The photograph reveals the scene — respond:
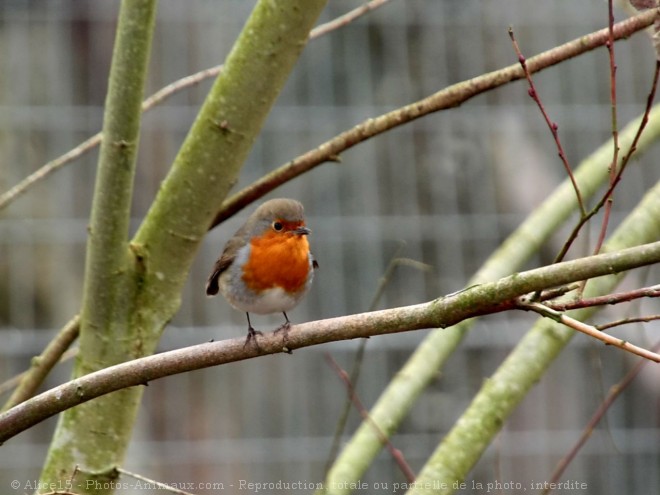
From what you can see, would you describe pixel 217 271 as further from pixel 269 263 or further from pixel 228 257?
pixel 269 263

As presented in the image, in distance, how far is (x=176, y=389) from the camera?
19.5 feet

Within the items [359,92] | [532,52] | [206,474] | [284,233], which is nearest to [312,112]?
[359,92]

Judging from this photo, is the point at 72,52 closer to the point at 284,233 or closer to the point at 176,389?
the point at 176,389

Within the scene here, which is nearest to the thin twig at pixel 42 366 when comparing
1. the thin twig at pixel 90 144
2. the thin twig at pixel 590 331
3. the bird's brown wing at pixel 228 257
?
the thin twig at pixel 90 144

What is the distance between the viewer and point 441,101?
2.17 metres

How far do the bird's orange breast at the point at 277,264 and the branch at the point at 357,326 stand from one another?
105cm

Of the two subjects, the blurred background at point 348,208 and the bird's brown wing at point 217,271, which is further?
the blurred background at point 348,208

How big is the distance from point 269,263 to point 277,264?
2 centimetres

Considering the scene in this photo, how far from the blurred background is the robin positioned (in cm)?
279

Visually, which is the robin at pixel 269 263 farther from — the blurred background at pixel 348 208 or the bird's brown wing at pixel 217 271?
the blurred background at pixel 348 208

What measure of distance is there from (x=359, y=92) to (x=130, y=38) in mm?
4254

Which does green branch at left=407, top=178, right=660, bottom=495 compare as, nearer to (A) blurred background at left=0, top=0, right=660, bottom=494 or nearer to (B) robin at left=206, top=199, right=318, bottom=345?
(B) robin at left=206, top=199, right=318, bottom=345

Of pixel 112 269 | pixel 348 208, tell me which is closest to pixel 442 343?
pixel 112 269

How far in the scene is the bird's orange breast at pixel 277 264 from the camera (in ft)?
9.25
